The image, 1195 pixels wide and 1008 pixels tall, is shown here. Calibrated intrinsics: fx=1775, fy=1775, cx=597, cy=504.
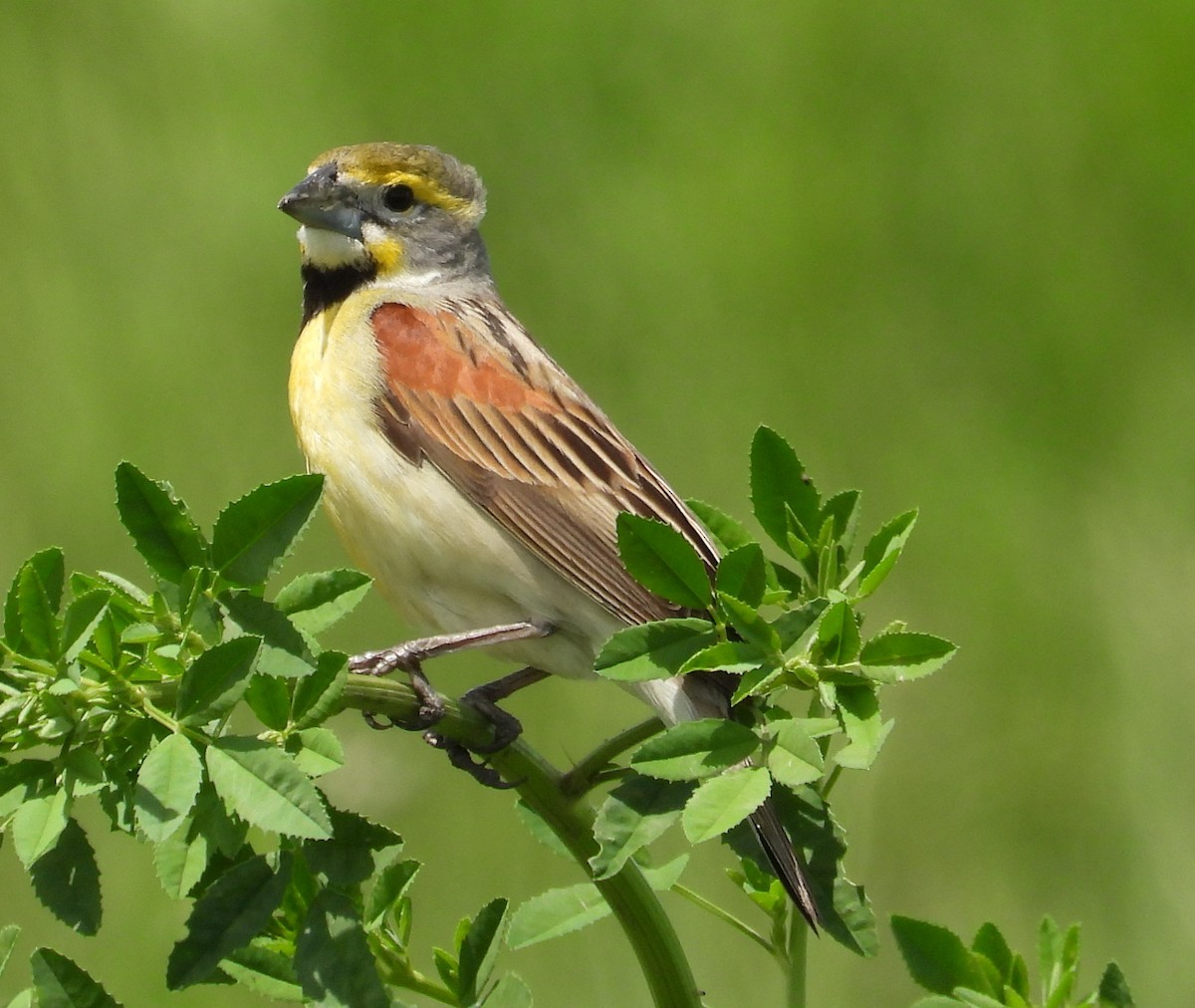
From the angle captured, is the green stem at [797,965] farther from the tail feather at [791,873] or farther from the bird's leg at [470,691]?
the bird's leg at [470,691]

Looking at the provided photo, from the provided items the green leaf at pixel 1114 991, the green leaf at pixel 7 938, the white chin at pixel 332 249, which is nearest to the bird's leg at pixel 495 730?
the green leaf at pixel 7 938

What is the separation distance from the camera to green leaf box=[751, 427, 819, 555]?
1.91 m

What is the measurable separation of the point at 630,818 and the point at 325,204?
2177 millimetres

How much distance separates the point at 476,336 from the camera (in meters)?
3.58

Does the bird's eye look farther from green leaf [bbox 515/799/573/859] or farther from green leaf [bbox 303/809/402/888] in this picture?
green leaf [bbox 303/809/402/888]

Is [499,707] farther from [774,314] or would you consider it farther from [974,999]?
[774,314]

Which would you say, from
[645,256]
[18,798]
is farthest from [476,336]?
[18,798]

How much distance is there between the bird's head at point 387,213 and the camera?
3670 millimetres

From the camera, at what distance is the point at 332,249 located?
3727 mm

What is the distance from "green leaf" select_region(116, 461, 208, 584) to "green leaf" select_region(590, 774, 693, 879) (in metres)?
0.47

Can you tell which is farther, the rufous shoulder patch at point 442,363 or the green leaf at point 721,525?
the rufous shoulder patch at point 442,363

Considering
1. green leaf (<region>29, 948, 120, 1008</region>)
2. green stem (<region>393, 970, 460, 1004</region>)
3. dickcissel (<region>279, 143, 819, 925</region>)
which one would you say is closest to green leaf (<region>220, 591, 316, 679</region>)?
green leaf (<region>29, 948, 120, 1008</region>)

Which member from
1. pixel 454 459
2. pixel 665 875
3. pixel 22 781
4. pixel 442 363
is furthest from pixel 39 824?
pixel 442 363

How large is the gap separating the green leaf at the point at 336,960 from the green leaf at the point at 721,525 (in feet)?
1.98
